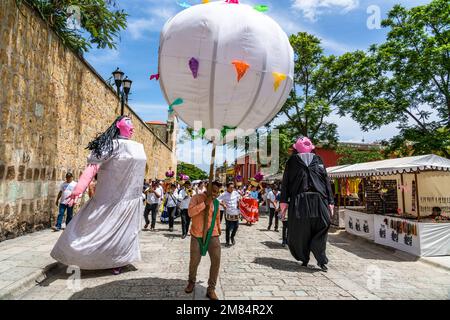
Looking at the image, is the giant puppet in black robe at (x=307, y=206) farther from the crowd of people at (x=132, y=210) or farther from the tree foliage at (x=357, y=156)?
the tree foliage at (x=357, y=156)

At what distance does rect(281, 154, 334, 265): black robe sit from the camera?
5648 millimetres

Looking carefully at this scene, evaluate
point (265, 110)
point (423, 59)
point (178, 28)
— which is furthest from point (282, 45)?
point (423, 59)

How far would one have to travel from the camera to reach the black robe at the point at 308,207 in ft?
18.5

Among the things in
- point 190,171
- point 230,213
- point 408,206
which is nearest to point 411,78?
point 408,206

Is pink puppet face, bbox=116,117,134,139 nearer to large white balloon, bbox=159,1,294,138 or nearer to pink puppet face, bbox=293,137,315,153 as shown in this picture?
large white balloon, bbox=159,1,294,138

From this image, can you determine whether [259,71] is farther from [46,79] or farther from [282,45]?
[46,79]

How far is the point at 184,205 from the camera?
885 centimetres

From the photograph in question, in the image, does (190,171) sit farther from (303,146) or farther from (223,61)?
(223,61)

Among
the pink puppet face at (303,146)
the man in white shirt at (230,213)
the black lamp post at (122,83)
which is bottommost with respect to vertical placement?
the man in white shirt at (230,213)

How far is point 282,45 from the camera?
320 cm

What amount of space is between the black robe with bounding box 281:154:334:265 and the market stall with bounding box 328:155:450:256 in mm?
2960

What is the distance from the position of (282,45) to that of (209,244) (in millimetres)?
2378

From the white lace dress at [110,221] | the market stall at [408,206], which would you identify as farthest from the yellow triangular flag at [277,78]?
the market stall at [408,206]

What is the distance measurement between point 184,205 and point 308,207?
13.6ft
